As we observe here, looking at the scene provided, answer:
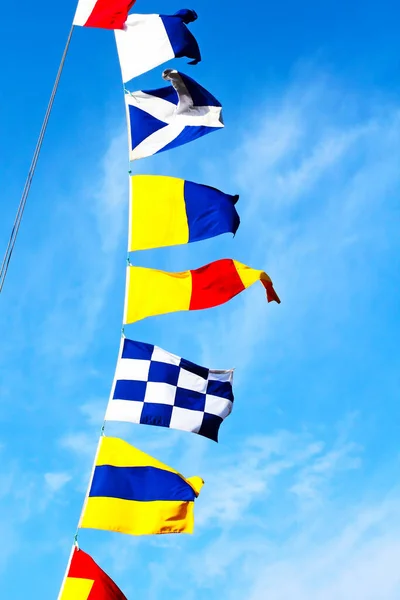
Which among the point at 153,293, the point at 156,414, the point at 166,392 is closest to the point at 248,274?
the point at 153,293

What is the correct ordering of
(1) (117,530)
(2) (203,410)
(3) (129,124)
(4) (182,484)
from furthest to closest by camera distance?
(3) (129,124), (2) (203,410), (4) (182,484), (1) (117,530)

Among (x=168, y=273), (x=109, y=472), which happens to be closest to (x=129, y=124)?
(x=168, y=273)

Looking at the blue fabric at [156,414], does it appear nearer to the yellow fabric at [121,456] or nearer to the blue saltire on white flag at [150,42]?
the yellow fabric at [121,456]

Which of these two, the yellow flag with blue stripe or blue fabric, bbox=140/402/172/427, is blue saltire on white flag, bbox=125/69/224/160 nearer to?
blue fabric, bbox=140/402/172/427

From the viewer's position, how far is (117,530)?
12414mm

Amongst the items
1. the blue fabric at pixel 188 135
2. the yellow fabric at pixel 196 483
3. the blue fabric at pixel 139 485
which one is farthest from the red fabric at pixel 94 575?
the blue fabric at pixel 188 135

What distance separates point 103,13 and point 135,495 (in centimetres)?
1021

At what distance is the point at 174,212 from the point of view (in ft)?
49.5

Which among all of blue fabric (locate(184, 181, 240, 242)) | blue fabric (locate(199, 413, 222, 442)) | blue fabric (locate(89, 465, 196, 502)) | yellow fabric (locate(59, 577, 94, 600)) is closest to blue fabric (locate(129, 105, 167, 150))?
blue fabric (locate(184, 181, 240, 242))

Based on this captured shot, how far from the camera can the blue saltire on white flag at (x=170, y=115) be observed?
15.1 meters

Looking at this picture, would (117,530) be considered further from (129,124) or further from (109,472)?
(129,124)

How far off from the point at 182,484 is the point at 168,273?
4.34m

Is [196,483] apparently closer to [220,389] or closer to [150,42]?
[220,389]

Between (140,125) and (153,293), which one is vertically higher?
(140,125)
